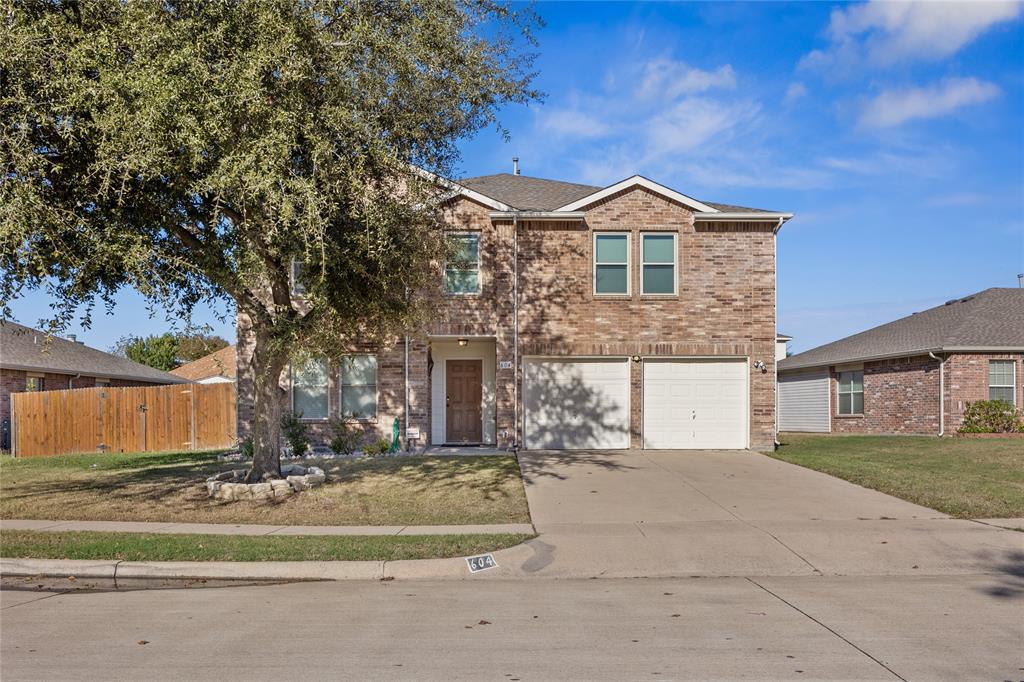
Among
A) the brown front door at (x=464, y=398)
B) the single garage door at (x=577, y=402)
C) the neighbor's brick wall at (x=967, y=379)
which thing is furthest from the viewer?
the neighbor's brick wall at (x=967, y=379)

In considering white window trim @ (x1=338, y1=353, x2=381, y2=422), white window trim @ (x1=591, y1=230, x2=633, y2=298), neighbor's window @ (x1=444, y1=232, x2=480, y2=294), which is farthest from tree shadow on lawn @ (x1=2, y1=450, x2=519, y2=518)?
white window trim @ (x1=591, y1=230, x2=633, y2=298)

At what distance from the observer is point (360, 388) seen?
17562 mm

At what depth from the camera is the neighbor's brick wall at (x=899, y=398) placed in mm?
21828

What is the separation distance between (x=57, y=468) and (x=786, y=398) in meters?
25.7

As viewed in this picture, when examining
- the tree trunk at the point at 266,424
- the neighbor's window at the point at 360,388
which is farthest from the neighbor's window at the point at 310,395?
the tree trunk at the point at 266,424

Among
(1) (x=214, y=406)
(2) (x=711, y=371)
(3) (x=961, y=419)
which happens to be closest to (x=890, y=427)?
(3) (x=961, y=419)

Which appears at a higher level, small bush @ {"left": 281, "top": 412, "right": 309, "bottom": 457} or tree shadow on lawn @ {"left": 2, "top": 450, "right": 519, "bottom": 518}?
small bush @ {"left": 281, "top": 412, "right": 309, "bottom": 457}

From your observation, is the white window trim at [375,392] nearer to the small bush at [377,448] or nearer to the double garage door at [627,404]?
the small bush at [377,448]

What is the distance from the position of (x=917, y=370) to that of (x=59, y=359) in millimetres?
28199

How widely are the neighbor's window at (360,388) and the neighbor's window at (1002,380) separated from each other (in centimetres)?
1775

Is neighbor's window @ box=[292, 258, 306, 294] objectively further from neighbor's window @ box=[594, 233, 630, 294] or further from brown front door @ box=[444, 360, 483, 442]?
neighbor's window @ box=[594, 233, 630, 294]

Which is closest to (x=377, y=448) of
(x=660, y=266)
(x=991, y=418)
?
(x=660, y=266)

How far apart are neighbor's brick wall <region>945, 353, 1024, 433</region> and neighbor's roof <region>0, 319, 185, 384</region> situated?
25.8m

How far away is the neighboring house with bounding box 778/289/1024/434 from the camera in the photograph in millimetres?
21297
